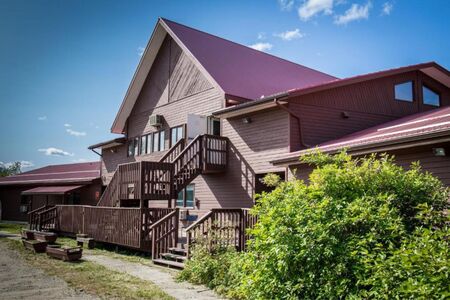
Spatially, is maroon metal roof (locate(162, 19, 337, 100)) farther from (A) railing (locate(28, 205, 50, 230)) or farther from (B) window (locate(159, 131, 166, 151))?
(A) railing (locate(28, 205, 50, 230))

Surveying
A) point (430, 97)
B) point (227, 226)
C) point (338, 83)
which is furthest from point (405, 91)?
point (227, 226)

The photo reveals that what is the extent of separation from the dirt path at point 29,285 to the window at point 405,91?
1389cm

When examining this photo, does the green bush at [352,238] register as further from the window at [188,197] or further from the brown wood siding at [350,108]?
the window at [188,197]

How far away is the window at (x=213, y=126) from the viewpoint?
57.5ft

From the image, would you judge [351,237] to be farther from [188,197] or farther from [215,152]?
[188,197]

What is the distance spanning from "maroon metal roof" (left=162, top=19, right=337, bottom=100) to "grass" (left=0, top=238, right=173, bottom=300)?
8.54m

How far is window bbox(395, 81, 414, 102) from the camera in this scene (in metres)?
16.8

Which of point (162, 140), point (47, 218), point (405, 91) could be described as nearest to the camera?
point (405, 91)

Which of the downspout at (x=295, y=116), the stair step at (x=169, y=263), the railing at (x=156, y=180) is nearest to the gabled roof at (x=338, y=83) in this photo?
the downspout at (x=295, y=116)

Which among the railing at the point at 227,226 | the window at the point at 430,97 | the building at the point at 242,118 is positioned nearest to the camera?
the railing at the point at 227,226

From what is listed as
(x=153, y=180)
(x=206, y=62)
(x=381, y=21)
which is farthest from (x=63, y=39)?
(x=381, y=21)

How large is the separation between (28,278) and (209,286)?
4291 millimetres

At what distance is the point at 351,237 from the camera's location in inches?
213

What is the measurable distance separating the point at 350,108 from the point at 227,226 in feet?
23.0
